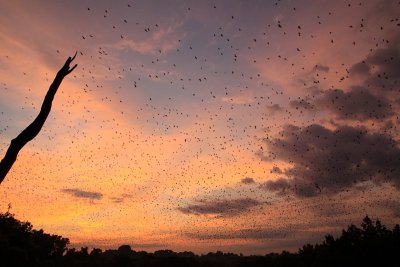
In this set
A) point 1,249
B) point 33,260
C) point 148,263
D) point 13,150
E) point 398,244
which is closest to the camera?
point 13,150

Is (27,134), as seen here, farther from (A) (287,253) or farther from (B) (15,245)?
(A) (287,253)

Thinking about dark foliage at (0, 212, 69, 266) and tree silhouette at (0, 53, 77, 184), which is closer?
tree silhouette at (0, 53, 77, 184)

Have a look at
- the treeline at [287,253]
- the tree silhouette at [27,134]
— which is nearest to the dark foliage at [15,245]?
the treeline at [287,253]

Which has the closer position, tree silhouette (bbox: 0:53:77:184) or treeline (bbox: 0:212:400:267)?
tree silhouette (bbox: 0:53:77:184)

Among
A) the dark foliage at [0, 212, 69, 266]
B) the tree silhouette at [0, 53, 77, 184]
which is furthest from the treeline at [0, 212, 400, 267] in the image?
the tree silhouette at [0, 53, 77, 184]

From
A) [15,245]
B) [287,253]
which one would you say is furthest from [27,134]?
[287,253]

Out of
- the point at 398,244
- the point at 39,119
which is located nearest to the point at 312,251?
the point at 398,244

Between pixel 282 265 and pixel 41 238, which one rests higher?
pixel 41 238

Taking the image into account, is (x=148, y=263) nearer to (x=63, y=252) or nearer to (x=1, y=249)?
(x=63, y=252)

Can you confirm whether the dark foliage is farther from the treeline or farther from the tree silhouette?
the tree silhouette

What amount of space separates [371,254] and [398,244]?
271 inches

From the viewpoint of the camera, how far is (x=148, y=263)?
181875mm

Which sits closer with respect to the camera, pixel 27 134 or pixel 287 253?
pixel 27 134

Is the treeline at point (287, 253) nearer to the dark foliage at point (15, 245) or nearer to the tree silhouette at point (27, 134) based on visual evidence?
the dark foliage at point (15, 245)
